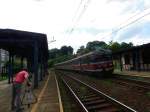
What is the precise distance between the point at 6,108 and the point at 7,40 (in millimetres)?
10052

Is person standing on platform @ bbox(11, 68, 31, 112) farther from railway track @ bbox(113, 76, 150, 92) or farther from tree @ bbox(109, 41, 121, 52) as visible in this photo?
tree @ bbox(109, 41, 121, 52)

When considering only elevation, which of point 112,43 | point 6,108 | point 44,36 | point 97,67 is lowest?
point 6,108

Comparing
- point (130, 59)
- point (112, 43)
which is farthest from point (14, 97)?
point (112, 43)

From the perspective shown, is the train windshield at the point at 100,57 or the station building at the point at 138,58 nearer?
the train windshield at the point at 100,57

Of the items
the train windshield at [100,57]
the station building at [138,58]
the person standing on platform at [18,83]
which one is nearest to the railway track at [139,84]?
the person standing on platform at [18,83]

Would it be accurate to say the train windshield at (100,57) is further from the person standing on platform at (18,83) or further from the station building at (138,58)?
the person standing on platform at (18,83)

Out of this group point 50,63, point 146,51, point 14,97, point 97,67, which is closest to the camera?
point 14,97

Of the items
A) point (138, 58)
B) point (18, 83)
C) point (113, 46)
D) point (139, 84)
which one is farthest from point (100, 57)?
point (113, 46)

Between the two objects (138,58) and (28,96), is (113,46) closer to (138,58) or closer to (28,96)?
(138,58)

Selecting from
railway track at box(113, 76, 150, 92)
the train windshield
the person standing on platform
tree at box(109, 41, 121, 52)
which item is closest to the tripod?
the person standing on platform

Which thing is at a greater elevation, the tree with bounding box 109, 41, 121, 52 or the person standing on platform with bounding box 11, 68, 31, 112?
the tree with bounding box 109, 41, 121, 52

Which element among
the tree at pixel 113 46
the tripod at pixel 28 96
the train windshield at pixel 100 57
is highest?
the tree at pixel 113 46

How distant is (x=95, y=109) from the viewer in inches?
498

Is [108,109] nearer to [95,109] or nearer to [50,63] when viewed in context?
[95,109]
